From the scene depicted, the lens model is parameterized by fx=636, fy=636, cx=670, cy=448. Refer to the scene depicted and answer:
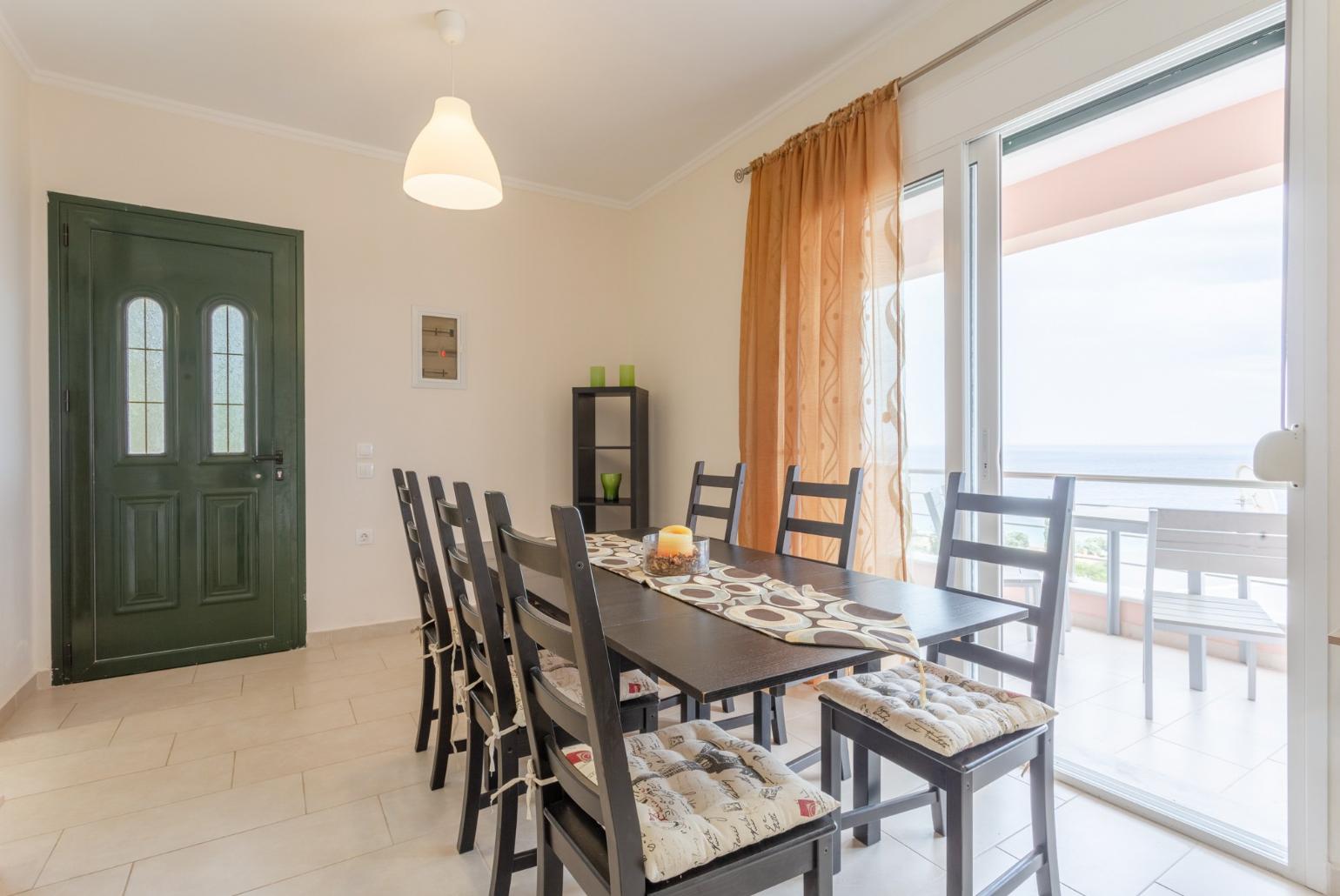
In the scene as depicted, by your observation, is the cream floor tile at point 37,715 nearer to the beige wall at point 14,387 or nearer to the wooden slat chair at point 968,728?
the beige wall at point 14,387

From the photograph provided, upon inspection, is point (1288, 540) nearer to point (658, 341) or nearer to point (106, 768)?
point (658, 341)

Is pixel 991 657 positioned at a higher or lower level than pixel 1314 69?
lower

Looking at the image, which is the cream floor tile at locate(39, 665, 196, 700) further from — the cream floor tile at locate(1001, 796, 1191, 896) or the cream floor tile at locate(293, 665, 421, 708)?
the cream floor tile at locate(1001, 796, 1191, 896)

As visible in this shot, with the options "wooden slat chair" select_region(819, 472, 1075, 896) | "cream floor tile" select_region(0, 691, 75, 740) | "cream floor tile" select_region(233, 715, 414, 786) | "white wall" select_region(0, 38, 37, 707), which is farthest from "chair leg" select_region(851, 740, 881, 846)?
"white wall" select_region(0, 38, 37, 707)

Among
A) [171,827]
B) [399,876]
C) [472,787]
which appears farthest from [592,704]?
[171,827]

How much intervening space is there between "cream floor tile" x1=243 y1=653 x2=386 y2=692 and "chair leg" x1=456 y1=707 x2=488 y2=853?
1.69 meters

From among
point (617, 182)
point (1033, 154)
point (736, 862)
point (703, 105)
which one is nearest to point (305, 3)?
point (703, 105)

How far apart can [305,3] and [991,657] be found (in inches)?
132

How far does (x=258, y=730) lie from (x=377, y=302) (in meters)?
2.34

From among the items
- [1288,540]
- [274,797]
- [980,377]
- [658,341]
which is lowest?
[274,797]

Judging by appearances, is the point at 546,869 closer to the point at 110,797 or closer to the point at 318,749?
the point at 318,749

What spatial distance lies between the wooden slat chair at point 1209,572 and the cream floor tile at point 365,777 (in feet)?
8.65

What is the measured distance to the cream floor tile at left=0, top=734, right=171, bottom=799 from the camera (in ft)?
7.09

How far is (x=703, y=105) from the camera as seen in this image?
3.29 meters
